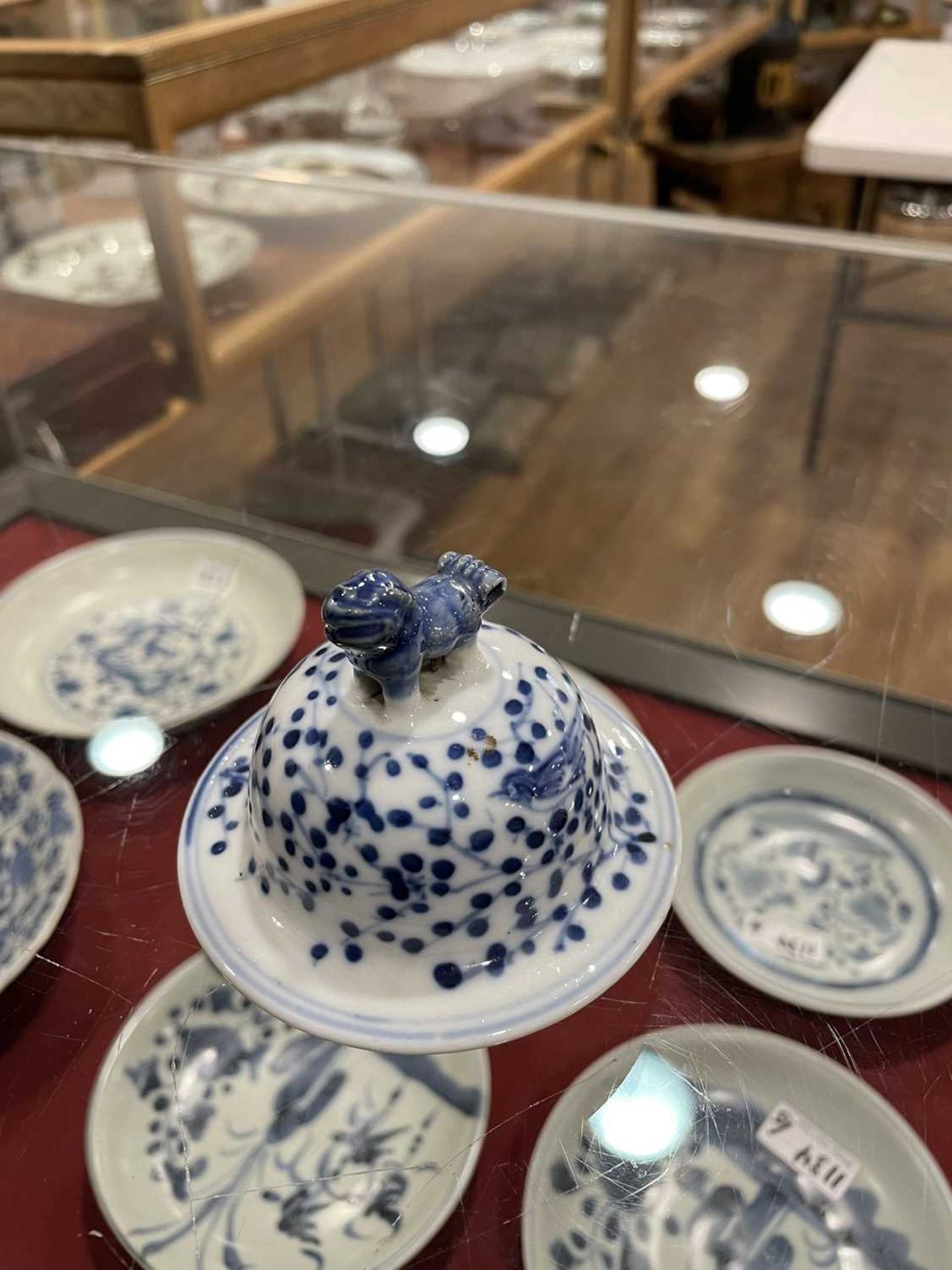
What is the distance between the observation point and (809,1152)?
0.43 m

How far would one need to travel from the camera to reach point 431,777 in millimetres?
351

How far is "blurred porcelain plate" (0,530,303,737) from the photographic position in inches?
25.4

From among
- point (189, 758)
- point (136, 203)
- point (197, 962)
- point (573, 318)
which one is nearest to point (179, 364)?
point (136, 203)

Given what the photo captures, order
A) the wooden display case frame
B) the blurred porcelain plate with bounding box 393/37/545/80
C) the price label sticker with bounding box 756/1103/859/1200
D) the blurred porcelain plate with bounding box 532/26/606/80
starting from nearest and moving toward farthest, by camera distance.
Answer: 1. the price label sticker with bounding box 756/1103/859/1200
2. the wooden display case frame
3. the blurred porcelain plate with bounding box 393/37/545/80
4. the blurred porcelain plate with bounding box 532/26/606/80

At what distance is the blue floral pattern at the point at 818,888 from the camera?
0.50 m

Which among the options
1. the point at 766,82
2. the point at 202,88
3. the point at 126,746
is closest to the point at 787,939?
the point at 126,746

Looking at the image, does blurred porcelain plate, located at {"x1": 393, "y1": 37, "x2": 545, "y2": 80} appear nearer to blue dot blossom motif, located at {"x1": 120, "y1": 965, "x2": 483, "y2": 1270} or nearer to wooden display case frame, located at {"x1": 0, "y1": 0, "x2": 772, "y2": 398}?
wooden display case frame, located at {"x1": 0, "y1": 0, "x2": 772, "y2": 398}

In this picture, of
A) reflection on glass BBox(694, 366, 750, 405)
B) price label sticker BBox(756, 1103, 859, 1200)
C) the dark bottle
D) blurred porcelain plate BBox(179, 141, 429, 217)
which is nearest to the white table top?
reflection on glass BBox(694, 366, 750, 405)

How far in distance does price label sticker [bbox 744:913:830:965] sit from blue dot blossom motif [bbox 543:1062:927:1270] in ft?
0.32

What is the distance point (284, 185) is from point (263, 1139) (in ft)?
3.49

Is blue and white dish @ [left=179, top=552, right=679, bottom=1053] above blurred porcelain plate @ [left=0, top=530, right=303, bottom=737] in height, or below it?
above

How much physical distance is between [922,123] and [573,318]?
1.66 ft

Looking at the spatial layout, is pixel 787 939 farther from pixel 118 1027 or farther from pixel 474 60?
pixel 474 60

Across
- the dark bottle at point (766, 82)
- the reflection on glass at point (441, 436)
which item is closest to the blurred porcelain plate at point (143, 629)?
the reflection on glass at point (441, 436)
